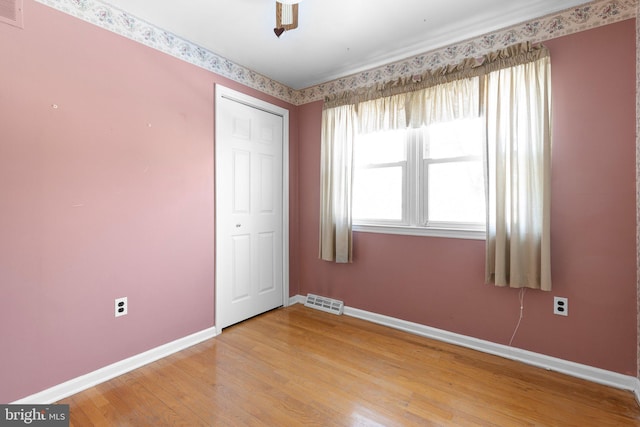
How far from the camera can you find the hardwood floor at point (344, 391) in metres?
1.62

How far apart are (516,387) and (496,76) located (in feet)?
7.30

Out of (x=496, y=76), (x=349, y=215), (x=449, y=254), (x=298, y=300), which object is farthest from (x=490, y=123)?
(x=298, y=300)

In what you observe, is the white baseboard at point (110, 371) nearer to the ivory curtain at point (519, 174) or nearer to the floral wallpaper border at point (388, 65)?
the floral wallpaper border at point (388, 65)

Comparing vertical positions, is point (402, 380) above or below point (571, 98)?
below

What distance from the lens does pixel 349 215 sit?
298 centimetres

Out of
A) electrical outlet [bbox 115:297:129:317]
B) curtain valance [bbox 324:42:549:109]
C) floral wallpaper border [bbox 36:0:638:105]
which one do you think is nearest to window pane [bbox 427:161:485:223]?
curtain valance [bbox 324:42:549:109]

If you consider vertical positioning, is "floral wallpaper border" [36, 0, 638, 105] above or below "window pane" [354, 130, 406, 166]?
above

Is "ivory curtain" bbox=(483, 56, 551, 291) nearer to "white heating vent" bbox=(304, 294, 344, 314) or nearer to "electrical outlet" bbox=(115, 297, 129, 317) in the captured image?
"white heating vent" bbox=(304, 294, 344, 314)

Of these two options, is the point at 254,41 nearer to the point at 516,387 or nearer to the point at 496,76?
the point at 496,76

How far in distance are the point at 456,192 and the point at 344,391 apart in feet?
5.87

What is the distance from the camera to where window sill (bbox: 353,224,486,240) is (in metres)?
2.38

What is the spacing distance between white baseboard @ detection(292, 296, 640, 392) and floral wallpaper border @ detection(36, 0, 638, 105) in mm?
2329

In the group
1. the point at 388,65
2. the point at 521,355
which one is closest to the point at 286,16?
the point at 388,65

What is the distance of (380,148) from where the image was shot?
2893 millimetres
